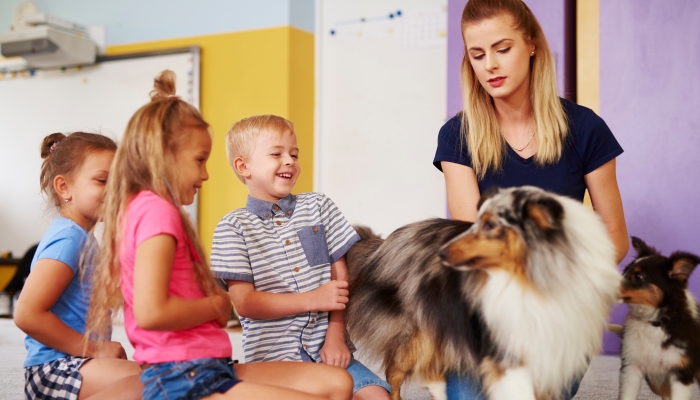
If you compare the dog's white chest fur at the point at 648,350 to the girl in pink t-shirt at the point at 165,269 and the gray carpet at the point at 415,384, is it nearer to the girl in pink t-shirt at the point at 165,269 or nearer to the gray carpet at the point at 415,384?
the gray carpet at the point at 415,384

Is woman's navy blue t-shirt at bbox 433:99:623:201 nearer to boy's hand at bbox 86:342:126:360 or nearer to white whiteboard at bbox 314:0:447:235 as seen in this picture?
boy's hand at bbox 86:342:126:360

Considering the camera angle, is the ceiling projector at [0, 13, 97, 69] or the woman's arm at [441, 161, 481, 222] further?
the ceiling projector at [0, 13, 97, 69]

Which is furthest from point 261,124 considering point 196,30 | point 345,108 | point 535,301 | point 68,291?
point 196,30

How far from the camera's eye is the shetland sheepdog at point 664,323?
6.54 feet

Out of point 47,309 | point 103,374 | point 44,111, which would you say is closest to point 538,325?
point 103,374

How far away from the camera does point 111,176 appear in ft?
4.79

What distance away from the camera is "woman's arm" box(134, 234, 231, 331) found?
1305 millimetres

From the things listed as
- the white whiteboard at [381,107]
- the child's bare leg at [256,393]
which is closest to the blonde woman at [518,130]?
the child's bare leg at [256,393]

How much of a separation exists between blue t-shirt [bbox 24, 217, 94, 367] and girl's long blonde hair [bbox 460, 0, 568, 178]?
1202 millimetres

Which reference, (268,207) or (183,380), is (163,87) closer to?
(268,207)

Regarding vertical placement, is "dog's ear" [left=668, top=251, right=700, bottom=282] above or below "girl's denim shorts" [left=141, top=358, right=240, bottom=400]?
above

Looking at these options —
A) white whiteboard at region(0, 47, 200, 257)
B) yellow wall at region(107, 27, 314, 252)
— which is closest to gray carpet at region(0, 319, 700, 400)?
yellow wall at region(107, 27, 314, 252)

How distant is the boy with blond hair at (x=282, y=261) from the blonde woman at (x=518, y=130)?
0.45 metres

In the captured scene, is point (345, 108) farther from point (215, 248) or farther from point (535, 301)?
point (535, 301)
